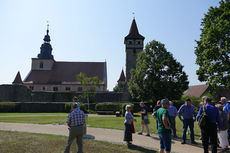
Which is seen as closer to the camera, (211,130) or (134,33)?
(211,130)

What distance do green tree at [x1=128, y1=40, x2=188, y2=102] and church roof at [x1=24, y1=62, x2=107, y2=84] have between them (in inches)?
751

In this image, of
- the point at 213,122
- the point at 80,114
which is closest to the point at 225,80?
the point at 213,122

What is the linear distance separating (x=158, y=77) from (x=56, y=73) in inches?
1203

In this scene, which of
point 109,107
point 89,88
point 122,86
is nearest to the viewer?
point 109,107

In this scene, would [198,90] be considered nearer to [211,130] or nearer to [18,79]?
[18,79]

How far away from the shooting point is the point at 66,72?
50.1 m

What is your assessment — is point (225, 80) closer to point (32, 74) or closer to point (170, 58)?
point (170, 58)

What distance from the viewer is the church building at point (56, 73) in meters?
47.3

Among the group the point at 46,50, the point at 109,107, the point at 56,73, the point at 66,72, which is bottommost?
the point at 109,107

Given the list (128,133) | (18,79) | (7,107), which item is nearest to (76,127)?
(128,133)

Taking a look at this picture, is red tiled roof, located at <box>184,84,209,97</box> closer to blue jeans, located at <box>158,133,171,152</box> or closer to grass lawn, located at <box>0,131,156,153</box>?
grass lawn, located at <box>0,131,156,153</box>

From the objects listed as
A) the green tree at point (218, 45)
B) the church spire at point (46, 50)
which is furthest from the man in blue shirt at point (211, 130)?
the church spire at point (46, 50)

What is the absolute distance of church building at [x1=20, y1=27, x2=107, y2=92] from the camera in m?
47.3

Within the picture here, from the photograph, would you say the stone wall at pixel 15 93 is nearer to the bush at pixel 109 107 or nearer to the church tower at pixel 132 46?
the bush at pixel 109 107
